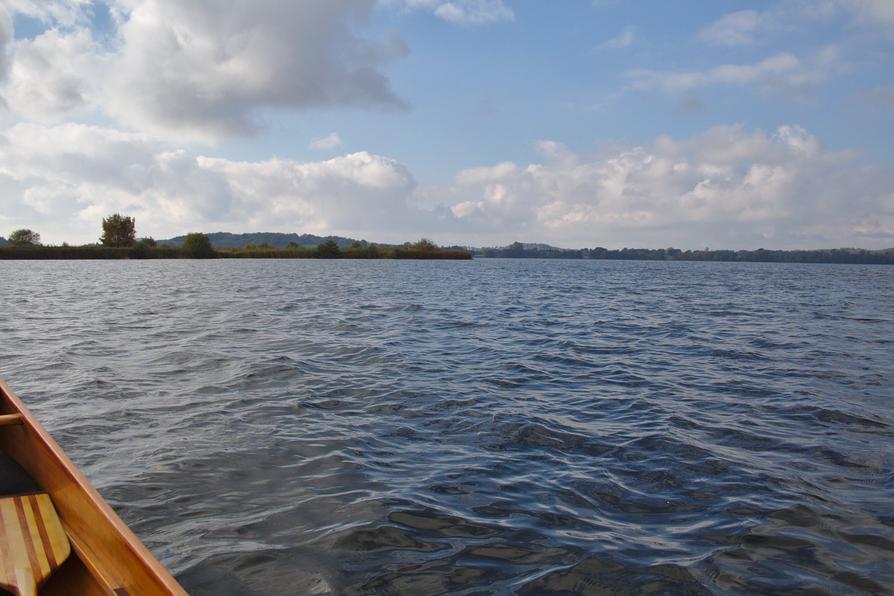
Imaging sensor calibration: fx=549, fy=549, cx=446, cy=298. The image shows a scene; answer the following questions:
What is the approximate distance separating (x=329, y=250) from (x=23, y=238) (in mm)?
74170

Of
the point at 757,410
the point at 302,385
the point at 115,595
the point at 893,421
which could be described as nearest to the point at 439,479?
the point at 115,595

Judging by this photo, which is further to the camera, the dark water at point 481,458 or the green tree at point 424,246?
the green tree at point 424,246

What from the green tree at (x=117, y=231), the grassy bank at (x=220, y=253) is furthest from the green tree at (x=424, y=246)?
the green tree at (x=117, y=231)

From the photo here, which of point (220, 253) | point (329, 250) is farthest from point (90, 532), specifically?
point (329, 250)

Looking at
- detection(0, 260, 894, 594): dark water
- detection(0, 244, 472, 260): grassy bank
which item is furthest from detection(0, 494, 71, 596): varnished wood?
detection(0, 244, 472, 260): grassy bank

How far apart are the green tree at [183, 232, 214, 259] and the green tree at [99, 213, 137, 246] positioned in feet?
41.6

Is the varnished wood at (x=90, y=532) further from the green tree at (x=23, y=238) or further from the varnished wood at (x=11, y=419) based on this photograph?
the green tree at (x=23, y=238)

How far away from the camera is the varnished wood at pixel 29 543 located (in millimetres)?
3691

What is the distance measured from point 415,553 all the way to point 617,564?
185 cm

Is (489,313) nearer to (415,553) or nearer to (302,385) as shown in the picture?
(302,385)

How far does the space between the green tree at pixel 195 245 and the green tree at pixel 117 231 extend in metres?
12.7

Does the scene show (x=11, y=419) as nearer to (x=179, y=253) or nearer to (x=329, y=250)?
(x=179, y=253)

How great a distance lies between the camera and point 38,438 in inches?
213

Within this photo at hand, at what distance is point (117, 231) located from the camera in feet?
420
